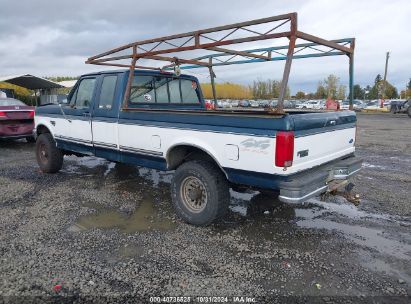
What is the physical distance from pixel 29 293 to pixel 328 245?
10.3 feet

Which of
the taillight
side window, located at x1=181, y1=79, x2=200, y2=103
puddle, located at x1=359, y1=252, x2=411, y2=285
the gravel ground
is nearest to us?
Answer: the gravel ground

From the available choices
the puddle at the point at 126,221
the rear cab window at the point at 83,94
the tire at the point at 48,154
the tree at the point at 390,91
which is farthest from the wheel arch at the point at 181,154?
the tree at the point at 390,91

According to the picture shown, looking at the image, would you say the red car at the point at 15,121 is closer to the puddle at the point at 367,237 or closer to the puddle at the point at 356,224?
the puddle at the point at 356,224

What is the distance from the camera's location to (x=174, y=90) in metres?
6.38

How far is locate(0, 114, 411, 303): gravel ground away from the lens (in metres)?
3.08

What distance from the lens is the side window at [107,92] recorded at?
5.56 m

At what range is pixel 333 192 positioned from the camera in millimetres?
4406

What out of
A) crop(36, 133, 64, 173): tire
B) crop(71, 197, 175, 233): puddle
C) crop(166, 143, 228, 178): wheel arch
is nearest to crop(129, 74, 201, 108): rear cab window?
crop(166, 143, 228, 178): wheel arch

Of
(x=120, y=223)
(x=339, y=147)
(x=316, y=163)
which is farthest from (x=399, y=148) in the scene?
(x=120, y=223)

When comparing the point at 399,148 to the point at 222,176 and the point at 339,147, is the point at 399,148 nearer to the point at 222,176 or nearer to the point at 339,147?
the point at 339,147

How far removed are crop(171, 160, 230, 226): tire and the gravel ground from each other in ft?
0.62

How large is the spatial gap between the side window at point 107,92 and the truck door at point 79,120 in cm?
26

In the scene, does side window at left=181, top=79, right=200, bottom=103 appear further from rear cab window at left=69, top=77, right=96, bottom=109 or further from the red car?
the red car

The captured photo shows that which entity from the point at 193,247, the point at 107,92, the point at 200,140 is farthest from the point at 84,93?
the point at 193,247
